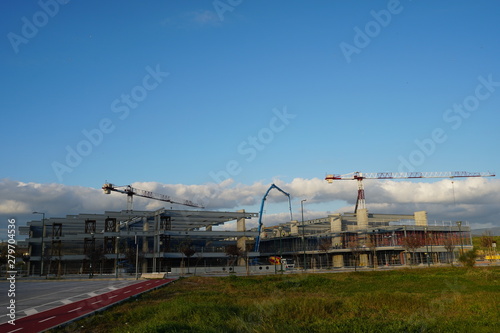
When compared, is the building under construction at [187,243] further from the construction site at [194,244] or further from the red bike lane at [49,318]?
the red bike lane at [49,318]

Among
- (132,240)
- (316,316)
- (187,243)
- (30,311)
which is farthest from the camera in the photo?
(132,240)

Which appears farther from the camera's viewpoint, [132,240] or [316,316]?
[132,240]

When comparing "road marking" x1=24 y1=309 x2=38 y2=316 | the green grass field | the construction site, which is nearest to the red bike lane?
"road marking" x1=24 y1=309 x2=38 y2=316

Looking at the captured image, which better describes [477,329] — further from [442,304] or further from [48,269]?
[48,269]

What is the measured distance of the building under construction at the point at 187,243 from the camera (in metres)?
76.8

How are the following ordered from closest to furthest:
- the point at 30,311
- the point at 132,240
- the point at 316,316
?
the point at 316,316 < the point at 30,311 < the point at 132,240

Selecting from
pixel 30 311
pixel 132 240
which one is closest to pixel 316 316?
pixel 30 311

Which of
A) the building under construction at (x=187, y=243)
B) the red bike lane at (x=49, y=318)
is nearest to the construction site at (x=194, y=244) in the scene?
the building under construction at (x=187, y=243)

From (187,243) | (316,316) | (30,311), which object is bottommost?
(30,311)

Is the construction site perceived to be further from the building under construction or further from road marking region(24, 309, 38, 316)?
road marking region(24, 309, 38, 316)

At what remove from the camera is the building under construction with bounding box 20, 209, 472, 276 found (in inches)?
3022

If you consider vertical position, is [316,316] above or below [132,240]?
below

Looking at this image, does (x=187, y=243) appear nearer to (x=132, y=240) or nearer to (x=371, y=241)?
(x=132, y=240)

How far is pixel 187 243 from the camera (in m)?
78.8
